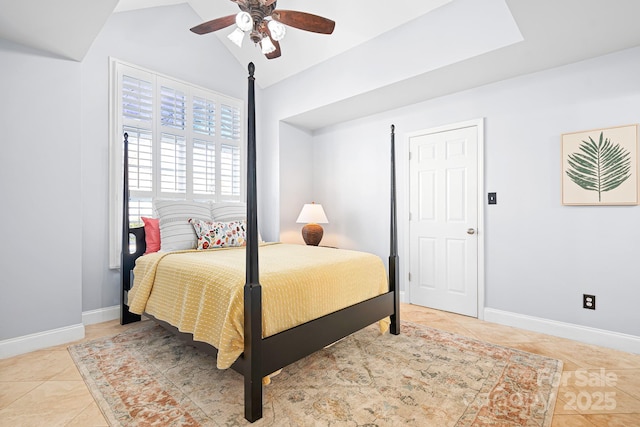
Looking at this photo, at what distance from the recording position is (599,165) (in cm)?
252

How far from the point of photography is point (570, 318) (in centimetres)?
265

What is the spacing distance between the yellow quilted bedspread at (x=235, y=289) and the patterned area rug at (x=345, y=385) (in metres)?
0.30

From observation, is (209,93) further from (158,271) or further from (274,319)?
(274,319)

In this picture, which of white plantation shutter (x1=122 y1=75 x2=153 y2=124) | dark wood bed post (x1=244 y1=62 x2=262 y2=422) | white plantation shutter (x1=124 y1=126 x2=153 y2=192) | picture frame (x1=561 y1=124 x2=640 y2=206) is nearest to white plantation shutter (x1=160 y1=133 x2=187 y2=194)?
white plantation shutter (x1=124 y1=126 x2=153 y2=192)

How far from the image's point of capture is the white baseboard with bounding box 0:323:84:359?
2273 millimetres

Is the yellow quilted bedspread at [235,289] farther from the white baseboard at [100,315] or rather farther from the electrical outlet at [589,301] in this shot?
the electrical outlet at [589,301]

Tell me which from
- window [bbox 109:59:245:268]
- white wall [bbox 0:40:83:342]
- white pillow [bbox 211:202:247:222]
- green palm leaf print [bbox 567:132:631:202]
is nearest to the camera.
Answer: white wall [bbox 0:40:83:342]

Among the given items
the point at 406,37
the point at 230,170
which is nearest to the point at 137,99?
the point at 230,170

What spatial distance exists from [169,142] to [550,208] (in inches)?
152

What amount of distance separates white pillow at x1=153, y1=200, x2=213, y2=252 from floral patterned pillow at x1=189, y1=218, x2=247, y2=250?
7 cm

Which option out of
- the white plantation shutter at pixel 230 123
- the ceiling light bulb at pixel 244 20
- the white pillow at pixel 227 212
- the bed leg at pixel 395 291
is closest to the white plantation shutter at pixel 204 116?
the white plantation shutter at pixel 230 123

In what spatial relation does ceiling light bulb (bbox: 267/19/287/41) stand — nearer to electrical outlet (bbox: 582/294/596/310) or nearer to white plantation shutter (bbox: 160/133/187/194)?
white plantation shutter (bbox: 160/133/187/194)

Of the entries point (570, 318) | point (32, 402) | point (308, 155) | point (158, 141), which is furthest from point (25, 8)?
point (570, 318)

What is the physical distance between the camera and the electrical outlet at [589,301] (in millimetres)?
2547
